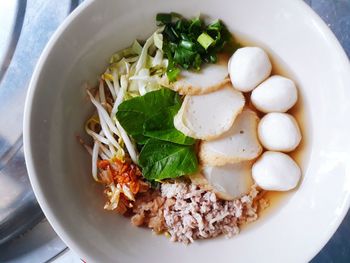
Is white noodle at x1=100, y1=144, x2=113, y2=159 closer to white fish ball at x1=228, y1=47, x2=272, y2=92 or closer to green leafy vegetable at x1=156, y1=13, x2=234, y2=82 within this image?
green leafy vegetable at x1=156, y1=13, x2=234, y2=82

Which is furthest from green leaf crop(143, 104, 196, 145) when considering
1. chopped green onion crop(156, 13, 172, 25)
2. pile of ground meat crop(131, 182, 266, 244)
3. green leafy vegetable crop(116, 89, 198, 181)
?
chopped green onion crop(156, 13, 172, 25)

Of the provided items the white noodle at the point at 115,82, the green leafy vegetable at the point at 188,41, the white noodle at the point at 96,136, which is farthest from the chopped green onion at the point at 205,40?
the white noodle at the point at 96,136

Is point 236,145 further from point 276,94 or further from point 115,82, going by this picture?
point 115,82

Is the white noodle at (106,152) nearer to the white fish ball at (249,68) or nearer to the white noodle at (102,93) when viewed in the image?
the white noodle at (102,93)

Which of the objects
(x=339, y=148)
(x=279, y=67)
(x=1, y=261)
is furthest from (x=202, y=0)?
(x=1, y=261)

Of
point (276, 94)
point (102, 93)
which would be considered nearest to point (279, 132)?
point (276, 94)

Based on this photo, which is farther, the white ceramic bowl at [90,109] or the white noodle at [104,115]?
the white noodle at [104,115]

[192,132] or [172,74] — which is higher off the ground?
[172,74]
